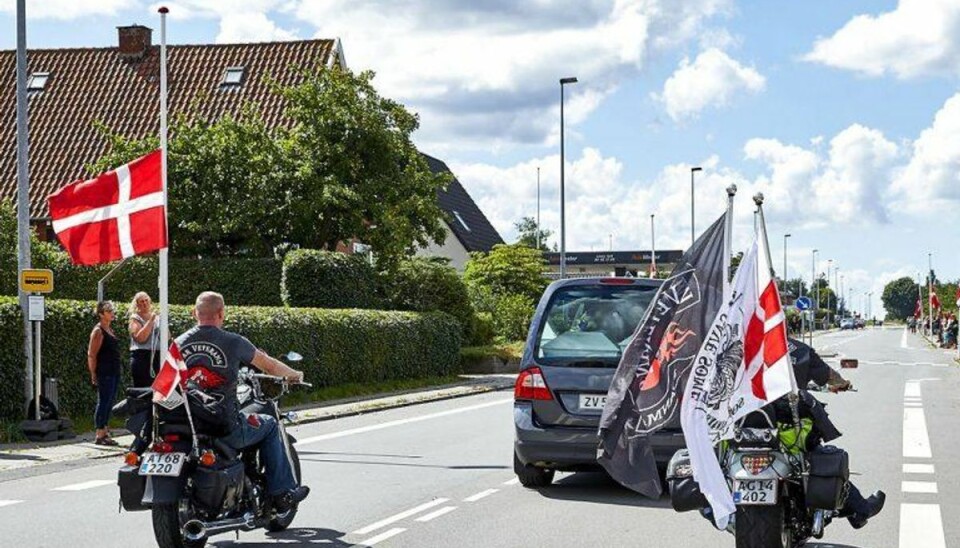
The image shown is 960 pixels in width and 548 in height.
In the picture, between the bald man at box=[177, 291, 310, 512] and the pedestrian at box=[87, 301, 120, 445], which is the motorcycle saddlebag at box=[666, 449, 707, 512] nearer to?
the bald man at box=[177, 291, 310, 512]

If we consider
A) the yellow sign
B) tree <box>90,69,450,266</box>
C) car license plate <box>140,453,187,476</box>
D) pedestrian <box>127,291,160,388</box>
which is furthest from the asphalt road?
tree <box>90,69,450,266</box>

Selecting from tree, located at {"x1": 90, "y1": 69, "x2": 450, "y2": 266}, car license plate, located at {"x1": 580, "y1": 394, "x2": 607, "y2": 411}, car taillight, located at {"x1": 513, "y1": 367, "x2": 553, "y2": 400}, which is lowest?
car license plate, located at {"x1": 580, "y1": 394, "x2": 607, "y2": 411}

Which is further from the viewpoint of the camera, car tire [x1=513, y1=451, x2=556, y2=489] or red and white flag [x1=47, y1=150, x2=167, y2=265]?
red and white flag [x1=47, y1=150, x2=167, y2=265]

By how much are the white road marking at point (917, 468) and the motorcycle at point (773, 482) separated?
5.53 m

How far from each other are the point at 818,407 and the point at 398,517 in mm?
3614

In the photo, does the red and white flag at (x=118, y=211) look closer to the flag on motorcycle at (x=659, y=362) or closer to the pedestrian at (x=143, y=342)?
the pedestrian at (x=143, y=342)

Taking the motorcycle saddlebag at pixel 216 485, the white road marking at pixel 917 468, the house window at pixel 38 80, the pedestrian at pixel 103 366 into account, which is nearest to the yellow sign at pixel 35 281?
the pedestrian at pixel 103 366

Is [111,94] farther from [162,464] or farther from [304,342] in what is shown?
[162,464]

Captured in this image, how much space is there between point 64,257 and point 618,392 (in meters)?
27.2

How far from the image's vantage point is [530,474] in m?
11.9

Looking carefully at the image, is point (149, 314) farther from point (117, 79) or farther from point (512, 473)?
point (117, 79)

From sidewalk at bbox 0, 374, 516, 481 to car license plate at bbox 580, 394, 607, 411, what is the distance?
2.39 meters

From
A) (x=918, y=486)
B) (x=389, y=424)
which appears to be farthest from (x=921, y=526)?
(x=389, y=424)

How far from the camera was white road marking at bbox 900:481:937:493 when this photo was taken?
38.5ft
